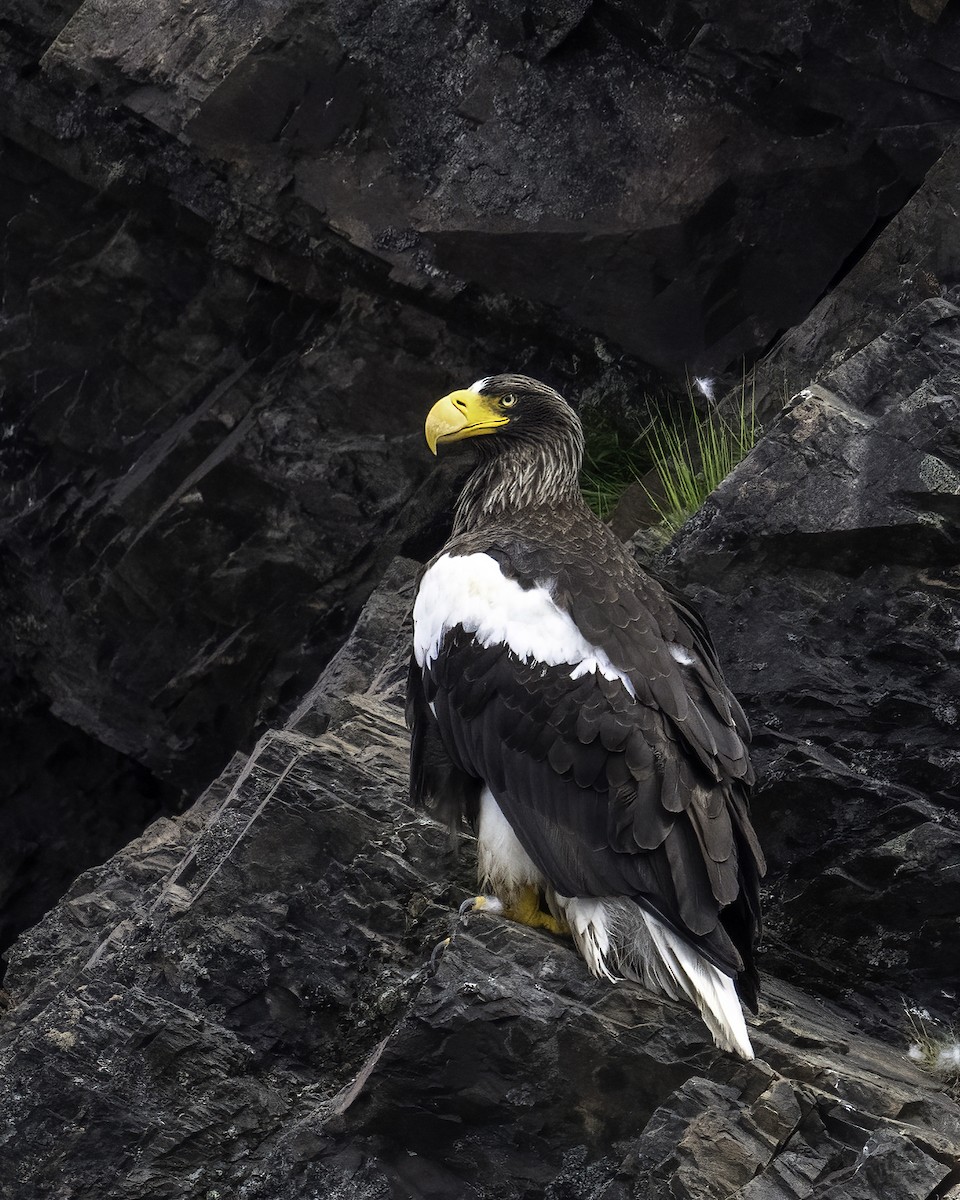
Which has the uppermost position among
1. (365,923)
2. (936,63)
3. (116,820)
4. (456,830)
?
(936,63)

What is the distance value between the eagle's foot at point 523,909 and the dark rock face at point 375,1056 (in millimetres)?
163

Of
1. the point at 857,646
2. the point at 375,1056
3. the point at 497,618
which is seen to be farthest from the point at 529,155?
the point at 375,1056

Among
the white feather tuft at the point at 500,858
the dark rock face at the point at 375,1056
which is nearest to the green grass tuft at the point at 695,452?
the dark rock face at the point at 375,1056

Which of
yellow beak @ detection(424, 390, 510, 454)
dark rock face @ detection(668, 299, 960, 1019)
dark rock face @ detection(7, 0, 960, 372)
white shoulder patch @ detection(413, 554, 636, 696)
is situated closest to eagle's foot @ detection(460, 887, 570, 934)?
white shoulder patch @ detection(413, 554, 636, 696)

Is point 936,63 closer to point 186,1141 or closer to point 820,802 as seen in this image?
point 820,802

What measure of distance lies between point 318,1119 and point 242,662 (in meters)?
3.55

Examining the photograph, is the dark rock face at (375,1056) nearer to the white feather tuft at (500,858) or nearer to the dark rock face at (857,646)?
the white feather tuft at (500,858)

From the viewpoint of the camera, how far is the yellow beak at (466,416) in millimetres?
5844

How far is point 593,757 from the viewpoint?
4719 mm

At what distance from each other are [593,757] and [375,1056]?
1.12 m

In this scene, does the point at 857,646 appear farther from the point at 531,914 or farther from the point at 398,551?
→ the point at 398,551

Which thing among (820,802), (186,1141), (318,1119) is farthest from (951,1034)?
(186,1141)

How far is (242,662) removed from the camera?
7922 millimetres

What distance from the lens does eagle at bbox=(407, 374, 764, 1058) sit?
15.0ft
